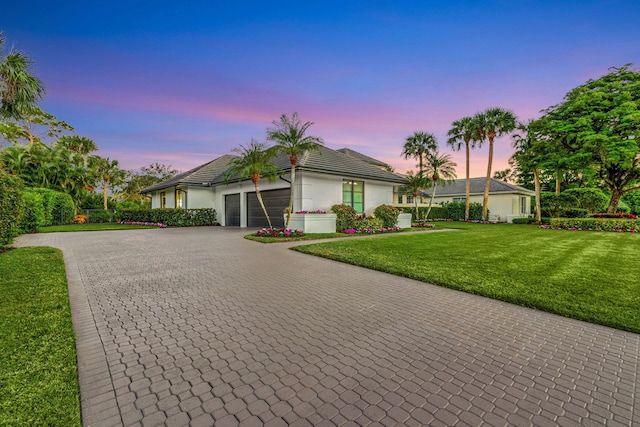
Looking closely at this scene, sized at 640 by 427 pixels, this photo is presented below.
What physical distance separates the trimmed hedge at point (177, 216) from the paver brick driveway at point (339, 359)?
51.1ft

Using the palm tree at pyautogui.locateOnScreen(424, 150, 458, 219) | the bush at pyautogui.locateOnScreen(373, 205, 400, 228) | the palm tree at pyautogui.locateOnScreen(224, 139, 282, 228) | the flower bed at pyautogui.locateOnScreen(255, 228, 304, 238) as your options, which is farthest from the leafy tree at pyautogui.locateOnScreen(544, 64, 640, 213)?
the palm tree at pyautogui.locateOnScreen(224, 139, 282, 228)

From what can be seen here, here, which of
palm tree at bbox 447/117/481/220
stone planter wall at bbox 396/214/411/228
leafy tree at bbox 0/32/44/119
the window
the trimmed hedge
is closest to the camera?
leafy tree at bbox 0/32/44/119

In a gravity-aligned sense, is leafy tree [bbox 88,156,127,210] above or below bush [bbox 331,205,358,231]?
above

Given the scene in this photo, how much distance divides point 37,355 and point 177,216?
18.4m

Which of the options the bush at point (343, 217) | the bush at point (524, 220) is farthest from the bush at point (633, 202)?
the bush at point (343, 217)

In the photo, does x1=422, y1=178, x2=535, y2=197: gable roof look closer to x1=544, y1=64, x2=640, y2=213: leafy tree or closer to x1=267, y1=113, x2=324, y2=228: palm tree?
x1=544, y1=64, x2=640, y2=213: leafy tree

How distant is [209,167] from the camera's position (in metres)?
23.7

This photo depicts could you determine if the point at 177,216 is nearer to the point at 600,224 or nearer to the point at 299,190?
the point at 299,190

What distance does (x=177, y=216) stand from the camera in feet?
63.8

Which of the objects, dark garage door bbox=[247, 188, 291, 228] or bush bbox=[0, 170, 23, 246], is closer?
bush bbox=[0, 170, 23, 246]

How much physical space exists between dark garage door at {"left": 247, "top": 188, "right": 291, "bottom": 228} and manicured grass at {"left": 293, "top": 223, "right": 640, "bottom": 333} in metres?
6.84

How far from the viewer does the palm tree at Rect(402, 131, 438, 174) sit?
2291cm

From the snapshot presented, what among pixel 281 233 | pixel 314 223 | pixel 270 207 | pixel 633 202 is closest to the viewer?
pixel 281 233

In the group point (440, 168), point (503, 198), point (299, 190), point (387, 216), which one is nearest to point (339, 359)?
point (299, 190)
